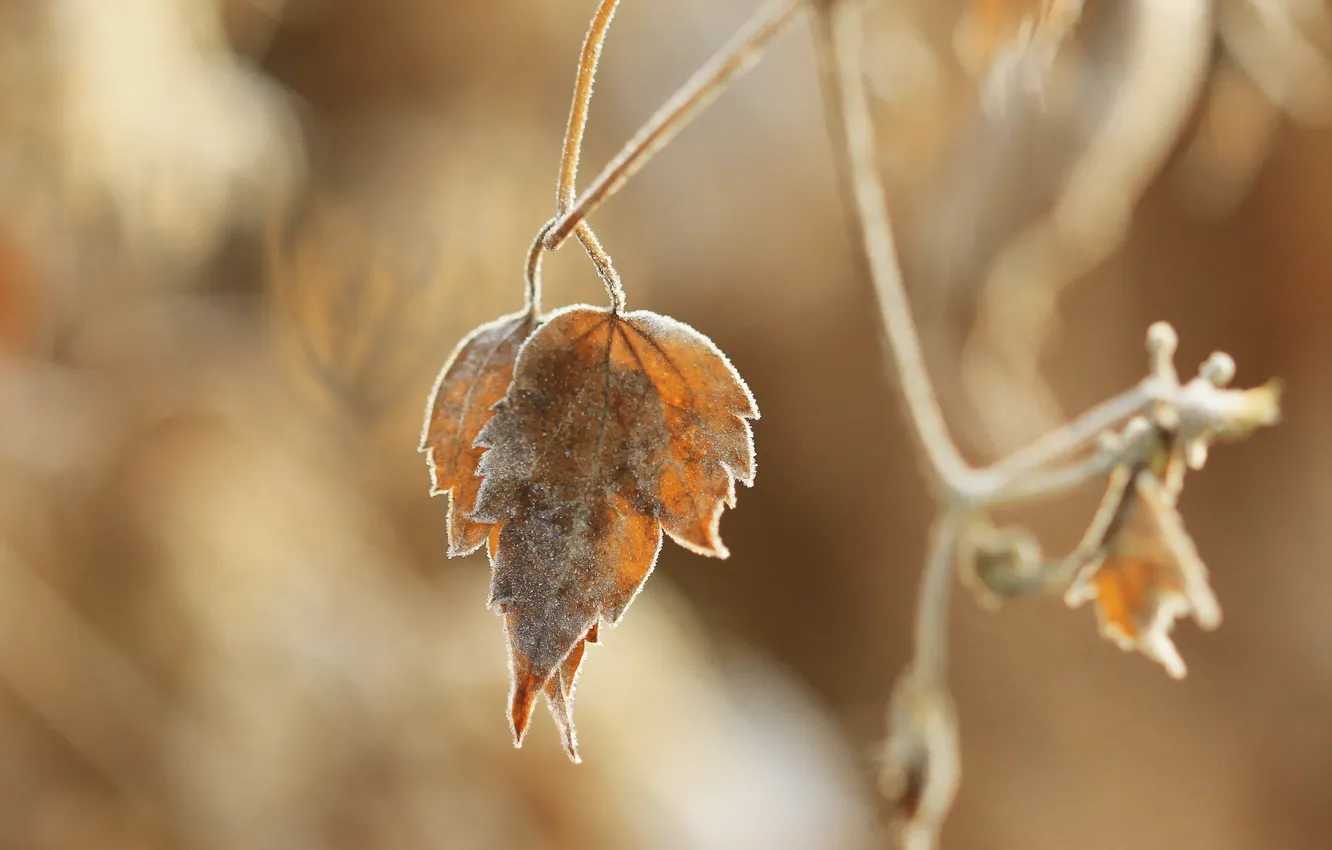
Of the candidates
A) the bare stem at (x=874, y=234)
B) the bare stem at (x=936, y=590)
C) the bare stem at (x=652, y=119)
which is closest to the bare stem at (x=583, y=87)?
the bare stem at (x=652, y=119)

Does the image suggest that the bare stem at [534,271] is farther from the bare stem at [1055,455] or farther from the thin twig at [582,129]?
the bare stem at [1055,455]

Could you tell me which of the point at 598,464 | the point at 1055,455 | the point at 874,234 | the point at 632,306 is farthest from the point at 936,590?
the point at 632,306

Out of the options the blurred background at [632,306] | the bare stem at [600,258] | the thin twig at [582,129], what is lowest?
the blurred background at [632,306]

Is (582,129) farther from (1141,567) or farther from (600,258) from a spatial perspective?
(1141,567)

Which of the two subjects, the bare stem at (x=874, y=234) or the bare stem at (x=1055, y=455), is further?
the bare stem at (x=874, y=234)

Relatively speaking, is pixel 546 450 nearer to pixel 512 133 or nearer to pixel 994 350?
pixel 994 350

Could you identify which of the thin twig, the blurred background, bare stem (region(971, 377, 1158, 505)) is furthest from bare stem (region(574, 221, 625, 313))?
the blurred background

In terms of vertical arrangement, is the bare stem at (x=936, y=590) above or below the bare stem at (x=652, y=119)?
below
